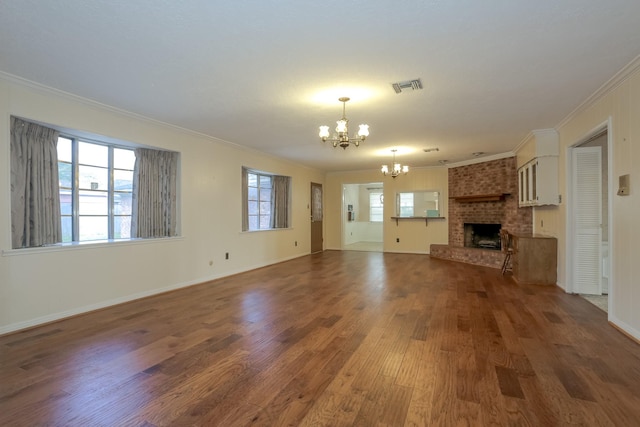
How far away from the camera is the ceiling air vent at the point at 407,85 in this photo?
3.28 metres

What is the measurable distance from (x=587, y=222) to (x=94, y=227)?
6675 mm

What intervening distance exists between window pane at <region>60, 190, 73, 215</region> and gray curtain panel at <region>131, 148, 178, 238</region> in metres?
0.79

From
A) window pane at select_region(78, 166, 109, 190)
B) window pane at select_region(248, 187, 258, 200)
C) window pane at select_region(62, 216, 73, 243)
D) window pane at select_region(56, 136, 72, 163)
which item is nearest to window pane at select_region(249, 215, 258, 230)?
window pane at select_region(248, 187, 258, 200)

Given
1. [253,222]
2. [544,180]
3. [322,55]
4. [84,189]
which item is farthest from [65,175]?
[544,180]

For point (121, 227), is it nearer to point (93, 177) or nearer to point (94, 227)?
point (94, 227)

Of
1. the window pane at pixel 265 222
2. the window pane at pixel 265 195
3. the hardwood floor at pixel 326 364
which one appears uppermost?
the window pane at pixel 265 195

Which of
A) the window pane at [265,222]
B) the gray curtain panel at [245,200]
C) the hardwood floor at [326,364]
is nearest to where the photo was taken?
the hardwood floor at [326,364]

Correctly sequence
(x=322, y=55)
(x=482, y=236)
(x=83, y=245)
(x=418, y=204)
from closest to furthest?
(x=322, y=55)
(x=83, y=245)
(x=482, y=236)
(x=418, y=204)

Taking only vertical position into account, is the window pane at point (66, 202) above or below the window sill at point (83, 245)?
above

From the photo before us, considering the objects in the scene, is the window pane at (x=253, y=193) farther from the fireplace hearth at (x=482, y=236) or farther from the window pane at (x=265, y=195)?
the fireplace hearth at (x=482, y=236)

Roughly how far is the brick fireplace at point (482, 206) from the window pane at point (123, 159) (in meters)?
6.94

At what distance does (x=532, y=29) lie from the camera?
236 cm

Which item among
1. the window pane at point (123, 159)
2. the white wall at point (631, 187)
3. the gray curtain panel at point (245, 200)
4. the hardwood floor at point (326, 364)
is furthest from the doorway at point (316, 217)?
the white wall at point (631, 187)

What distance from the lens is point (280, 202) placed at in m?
8.09
